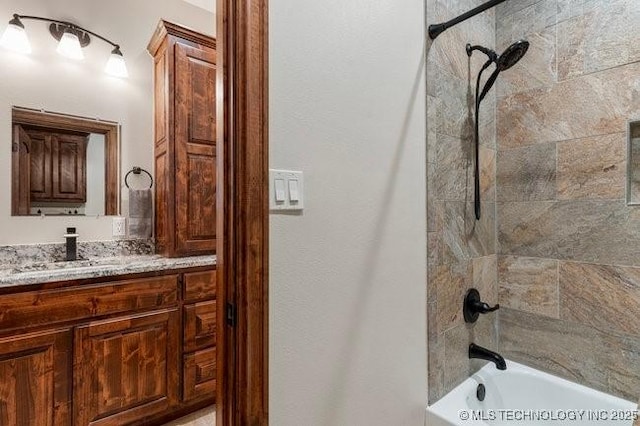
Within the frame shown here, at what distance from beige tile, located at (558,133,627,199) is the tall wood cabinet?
2.05 metres

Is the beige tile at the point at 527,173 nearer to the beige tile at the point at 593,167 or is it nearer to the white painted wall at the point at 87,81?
the beige tile at the point at 593,167

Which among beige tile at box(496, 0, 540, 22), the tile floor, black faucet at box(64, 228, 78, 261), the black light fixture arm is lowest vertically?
the tile floor

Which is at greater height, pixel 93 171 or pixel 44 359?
pixel 93 171

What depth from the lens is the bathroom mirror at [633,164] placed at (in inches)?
55.6

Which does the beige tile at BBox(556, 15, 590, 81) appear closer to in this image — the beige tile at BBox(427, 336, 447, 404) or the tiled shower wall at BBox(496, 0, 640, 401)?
the tiled shower wall at BBox(496, 0, 640, 401)

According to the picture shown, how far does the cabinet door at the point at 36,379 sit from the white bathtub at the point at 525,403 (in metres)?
1.71

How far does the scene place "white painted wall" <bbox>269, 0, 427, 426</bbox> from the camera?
942 millimetres

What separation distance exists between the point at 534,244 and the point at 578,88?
78cm

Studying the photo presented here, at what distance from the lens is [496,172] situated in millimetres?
1838

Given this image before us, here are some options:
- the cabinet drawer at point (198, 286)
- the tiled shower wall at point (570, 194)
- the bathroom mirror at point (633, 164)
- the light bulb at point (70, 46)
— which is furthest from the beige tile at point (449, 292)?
the light bulb at point (70, 46)

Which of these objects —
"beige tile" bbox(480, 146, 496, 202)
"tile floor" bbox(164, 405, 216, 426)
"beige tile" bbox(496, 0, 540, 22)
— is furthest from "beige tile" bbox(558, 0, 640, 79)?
"tile floor" bbox(164, 405, 216, 426)

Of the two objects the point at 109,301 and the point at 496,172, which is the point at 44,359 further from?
the point at 496,172

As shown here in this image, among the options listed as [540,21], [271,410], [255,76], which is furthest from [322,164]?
[540,21]

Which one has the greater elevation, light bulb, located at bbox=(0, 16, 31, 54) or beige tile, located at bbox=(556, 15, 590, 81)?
light bulb, located at bbox=(0, 16, 31, 54)
